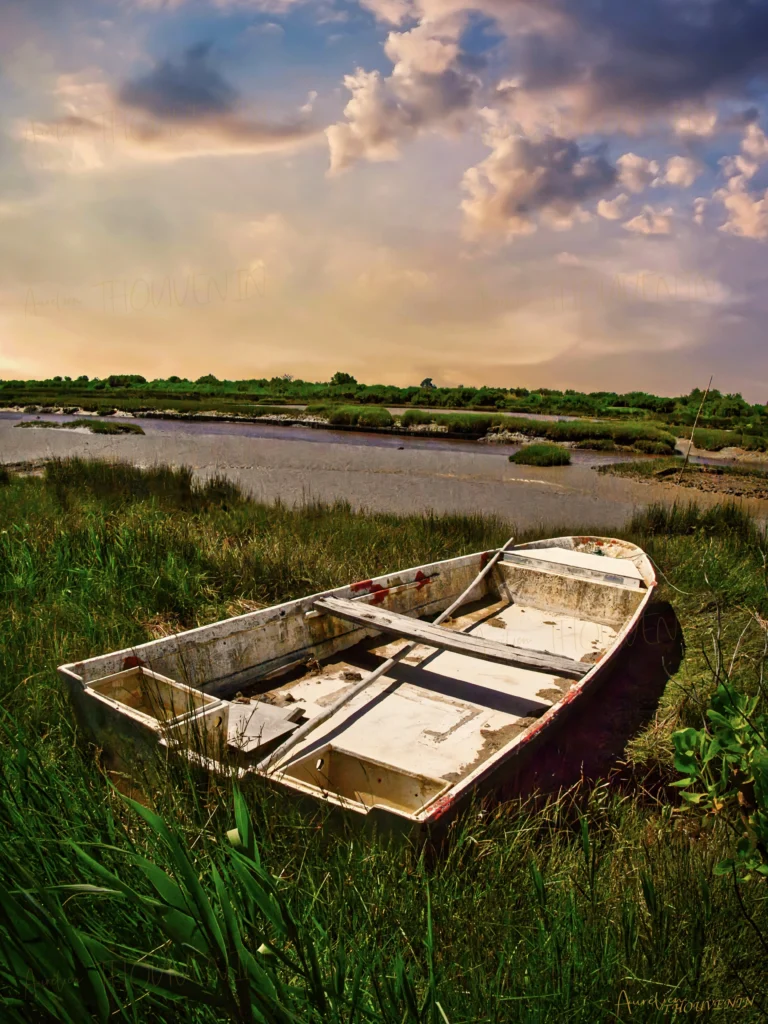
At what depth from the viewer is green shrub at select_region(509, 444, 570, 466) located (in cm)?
2227

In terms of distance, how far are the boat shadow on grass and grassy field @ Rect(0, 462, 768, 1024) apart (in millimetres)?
135

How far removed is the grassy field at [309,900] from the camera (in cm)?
135

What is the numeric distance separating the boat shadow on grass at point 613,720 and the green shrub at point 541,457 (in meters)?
14.8

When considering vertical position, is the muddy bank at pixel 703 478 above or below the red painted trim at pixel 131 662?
above

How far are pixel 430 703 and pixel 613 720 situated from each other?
1643 mm

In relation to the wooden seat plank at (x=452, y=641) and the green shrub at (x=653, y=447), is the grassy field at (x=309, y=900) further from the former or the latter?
the green shrub at (x=653, y=447)

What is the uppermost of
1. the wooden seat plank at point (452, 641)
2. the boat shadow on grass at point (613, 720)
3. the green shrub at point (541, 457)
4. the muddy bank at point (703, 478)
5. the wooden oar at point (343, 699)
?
the green shrub at point (541, 457)

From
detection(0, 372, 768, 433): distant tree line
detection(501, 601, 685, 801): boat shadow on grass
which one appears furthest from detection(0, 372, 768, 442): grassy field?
detection(501, 601, 685, 801): boat shadow on grass

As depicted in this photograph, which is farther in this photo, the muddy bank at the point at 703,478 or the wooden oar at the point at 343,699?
the muddy bank at the point at 703,478

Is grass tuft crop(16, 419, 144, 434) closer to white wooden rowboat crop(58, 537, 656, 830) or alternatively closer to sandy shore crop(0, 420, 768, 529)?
sandy shore crop(0, 420, 768, 529)

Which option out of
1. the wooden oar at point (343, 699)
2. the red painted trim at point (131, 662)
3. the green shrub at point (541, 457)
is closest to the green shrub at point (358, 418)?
the green shrub at point (541, 457)

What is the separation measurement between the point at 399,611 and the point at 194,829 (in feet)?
12.5

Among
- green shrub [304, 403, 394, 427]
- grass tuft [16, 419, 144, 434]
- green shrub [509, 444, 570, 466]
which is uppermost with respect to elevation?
green shrub [304, 403, 394, 427]

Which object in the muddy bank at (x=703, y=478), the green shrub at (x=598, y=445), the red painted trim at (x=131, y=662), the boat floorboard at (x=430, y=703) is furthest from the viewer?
the green shrub at (x=598, y=445)
